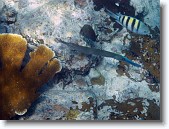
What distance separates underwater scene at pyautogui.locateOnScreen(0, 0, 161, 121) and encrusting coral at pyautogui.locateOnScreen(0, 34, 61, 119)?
11 mm

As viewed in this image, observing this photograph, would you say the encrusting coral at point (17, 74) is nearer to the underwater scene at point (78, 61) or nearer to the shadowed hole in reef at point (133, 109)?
the underwater scene at point (78, 61)

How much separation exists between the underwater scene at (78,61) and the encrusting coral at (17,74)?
0.01m

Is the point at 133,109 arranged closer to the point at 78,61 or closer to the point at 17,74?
the point at 78,61

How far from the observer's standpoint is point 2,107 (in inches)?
119

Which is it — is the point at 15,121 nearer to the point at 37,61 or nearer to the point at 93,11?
the point at 37,61

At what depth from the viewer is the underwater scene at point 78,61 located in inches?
120

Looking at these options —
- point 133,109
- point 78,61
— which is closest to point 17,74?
point 78,61

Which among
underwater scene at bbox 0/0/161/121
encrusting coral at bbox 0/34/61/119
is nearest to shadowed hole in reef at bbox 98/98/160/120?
underwater scene at bbox 0/0/161/121

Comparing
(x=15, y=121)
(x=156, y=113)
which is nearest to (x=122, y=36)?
(x=156, y=113)

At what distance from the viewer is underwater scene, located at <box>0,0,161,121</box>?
3059mm

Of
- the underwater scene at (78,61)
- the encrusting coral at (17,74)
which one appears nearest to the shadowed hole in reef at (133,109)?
the underwater scene at (78,61)

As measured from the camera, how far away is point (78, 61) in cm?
344

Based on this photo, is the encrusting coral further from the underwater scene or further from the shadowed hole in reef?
the shadowed hole in reef

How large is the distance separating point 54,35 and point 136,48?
129 centimetres
